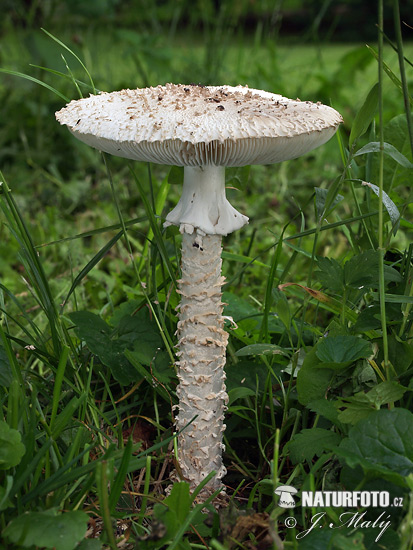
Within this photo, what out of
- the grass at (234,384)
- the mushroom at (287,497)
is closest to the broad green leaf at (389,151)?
the grass at (234,384)

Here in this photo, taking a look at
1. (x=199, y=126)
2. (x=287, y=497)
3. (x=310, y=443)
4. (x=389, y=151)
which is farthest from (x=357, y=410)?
(x=199, y=126)

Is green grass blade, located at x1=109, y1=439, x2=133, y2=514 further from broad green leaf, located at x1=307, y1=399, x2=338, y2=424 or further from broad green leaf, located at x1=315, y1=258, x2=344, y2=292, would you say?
broad green leaf, located at x1=315, y1=258, x2=344, y2=292

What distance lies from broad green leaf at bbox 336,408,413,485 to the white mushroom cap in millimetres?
616

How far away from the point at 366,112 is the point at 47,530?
1.09 m

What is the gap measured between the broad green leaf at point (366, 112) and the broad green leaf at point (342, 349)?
49 cm

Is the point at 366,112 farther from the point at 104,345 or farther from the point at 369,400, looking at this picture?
the point at 104,345

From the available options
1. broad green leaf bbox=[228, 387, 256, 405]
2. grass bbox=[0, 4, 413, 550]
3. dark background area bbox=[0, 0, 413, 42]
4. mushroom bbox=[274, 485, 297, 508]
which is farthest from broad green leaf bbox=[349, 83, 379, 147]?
mushroom bbox=[274, 485, 297, 508]

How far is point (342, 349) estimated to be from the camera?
4.15 ft

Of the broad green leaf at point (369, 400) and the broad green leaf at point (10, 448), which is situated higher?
the broad green leaf at point (369, 400)

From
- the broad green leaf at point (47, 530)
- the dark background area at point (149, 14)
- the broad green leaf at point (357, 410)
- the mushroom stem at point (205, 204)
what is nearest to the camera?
the broad green leaf at point (47, 530)

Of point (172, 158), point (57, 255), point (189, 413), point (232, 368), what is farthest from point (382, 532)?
point (57, 255)

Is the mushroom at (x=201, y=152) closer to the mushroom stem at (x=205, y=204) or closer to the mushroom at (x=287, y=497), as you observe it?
the mushroom stem at (x=205, y=204)

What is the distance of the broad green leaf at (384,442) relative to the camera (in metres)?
1.04

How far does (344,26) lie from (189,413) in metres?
14.3
